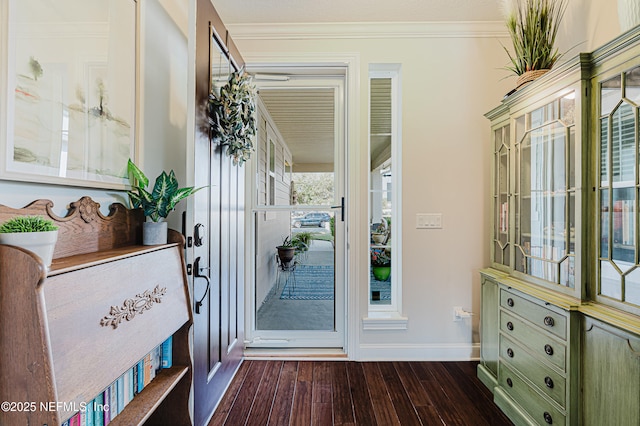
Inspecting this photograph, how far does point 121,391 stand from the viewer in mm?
1148

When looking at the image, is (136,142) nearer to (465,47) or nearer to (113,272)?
(113,272)

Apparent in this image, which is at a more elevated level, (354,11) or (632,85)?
(354,11)

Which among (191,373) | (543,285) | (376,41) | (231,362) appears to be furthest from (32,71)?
(543,285)

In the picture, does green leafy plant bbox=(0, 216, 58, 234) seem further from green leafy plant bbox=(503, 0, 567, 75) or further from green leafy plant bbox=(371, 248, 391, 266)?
green leafy plant bbox=(503, 0, 567, 75)

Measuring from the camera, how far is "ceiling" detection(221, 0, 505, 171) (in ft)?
7.31

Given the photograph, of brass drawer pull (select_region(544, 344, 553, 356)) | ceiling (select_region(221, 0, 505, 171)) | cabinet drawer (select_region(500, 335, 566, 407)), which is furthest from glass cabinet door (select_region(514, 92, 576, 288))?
ceiling (select_region(221, 0, 505, 171))

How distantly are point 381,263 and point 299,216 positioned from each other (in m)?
0.88

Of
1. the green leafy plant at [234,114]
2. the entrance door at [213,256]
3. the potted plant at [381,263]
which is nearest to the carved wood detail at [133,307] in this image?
the entrance door at [213,256]

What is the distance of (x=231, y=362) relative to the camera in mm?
2176

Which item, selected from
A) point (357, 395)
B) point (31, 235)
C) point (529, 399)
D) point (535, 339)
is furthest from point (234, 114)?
point (529, 399)

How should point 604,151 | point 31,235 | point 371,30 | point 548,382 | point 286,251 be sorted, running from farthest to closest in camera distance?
point 286,251 → point 371,30 → point 548,382 → point 604,151 → point 31,235

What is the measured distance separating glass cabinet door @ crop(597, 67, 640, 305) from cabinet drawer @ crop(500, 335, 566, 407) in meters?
0.49

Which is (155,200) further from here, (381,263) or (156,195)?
(381,263)

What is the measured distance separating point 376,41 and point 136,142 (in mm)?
2016
